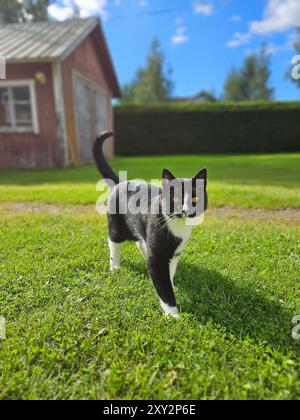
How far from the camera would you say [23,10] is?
87.4 feet

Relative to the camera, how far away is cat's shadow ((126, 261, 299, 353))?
6.04 ft

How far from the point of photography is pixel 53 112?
998cm

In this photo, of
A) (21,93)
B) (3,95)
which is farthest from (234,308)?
(3,95)

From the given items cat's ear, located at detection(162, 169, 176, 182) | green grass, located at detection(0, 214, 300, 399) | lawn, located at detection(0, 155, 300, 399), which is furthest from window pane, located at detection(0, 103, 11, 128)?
cat's ear, located at detection(162, 169, 176, 182)

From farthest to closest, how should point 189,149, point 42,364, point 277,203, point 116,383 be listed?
point 189,149, point 277,203, point 42,364, point 116,383

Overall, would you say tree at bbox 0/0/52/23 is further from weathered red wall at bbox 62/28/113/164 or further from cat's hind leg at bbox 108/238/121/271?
cat's hind leg at bbox 108/238/121/271

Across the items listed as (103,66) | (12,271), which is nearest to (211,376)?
(12,271)

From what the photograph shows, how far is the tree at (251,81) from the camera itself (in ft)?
143

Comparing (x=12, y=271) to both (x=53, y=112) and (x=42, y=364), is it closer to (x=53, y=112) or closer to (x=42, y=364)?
(x=42, y=364)

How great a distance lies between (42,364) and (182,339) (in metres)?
0.82

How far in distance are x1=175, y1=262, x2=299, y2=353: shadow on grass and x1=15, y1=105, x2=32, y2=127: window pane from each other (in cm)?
1000

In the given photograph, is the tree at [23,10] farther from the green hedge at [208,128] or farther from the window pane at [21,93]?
the window pane at [21,93]

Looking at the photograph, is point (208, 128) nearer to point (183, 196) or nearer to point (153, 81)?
point (183, 196)

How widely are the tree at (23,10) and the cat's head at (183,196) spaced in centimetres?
3152
